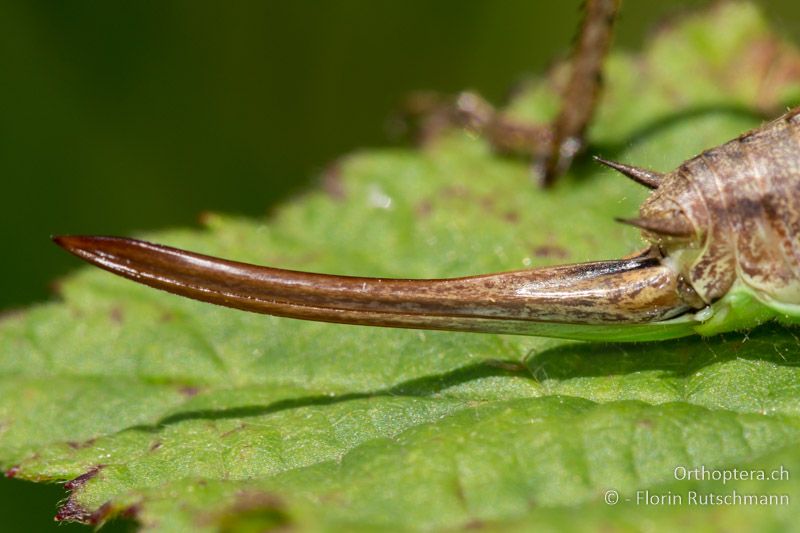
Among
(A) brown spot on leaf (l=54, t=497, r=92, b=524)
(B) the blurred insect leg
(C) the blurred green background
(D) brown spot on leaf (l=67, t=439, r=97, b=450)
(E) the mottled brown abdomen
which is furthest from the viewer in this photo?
(C) the blurred green background

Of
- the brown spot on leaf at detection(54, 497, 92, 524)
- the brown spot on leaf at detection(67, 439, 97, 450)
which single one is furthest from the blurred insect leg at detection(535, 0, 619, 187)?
the brown spot on leaf at detection(54, 497, 92, 524)

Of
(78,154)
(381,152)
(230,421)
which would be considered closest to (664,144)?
(381,152)

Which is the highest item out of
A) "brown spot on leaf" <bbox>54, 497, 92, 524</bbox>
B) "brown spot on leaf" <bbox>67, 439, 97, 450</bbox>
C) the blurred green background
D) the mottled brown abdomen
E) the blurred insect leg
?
the blurred green background

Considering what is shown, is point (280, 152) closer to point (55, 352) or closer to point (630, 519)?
point (55, 352)

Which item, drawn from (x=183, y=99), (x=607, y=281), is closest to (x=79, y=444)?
(x=607, y=281)

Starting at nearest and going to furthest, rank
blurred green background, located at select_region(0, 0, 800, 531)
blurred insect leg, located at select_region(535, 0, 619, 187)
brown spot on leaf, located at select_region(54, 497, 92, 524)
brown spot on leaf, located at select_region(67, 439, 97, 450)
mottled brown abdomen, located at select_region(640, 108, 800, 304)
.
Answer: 1. mottled brown abdomen, located at select_region(640, 108, 800, 304)
2. brown spot on leaf, located at select_region(54, 497, 92, 524)
3. brown spot on leaf, located at select_region(67, 439, 97, 450)
4. blurred insect leg, located at select_region(535, 0, 619, 187)
5. blurred green background, located at select_region(0, 0, 800, 531)

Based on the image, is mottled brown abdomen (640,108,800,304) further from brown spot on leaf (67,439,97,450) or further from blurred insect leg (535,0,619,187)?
brown spot on leaf (67,439,97,450)
